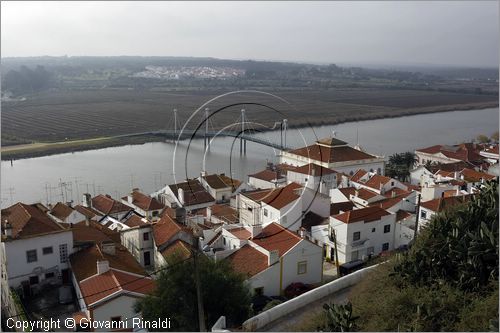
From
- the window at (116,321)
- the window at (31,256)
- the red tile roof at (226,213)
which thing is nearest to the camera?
the window at (116,321)

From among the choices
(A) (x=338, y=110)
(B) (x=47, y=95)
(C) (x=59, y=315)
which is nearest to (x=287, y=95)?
(A) (x=338, y=110)

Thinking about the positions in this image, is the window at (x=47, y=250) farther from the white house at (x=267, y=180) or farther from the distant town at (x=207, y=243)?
the white house at (x=267, y=180)

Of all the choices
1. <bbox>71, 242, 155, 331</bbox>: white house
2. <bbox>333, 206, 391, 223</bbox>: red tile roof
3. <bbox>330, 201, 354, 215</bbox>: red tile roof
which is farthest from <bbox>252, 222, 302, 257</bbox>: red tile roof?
<bbox>330, 201, 354, 215</bbox>: red tile roof

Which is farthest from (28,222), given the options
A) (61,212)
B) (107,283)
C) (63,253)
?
(61,212)

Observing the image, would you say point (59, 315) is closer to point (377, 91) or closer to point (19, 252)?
point (19, 252)

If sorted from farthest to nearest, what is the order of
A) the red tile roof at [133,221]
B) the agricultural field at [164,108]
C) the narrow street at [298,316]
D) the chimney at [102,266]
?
the agricultural field at [164,108] < the red tile roof at [133,221] < the chimney at [102,266] < the narrow street at [298,316]

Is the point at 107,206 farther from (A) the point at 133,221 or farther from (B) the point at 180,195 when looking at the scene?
(A) the point at 133,221

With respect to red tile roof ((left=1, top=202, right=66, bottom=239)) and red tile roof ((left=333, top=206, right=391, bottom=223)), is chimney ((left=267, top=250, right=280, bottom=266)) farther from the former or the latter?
red tile roof ((left=1, top=202, right=66, bottom=239))

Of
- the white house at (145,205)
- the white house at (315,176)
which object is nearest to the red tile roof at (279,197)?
the white house at (145,205)
